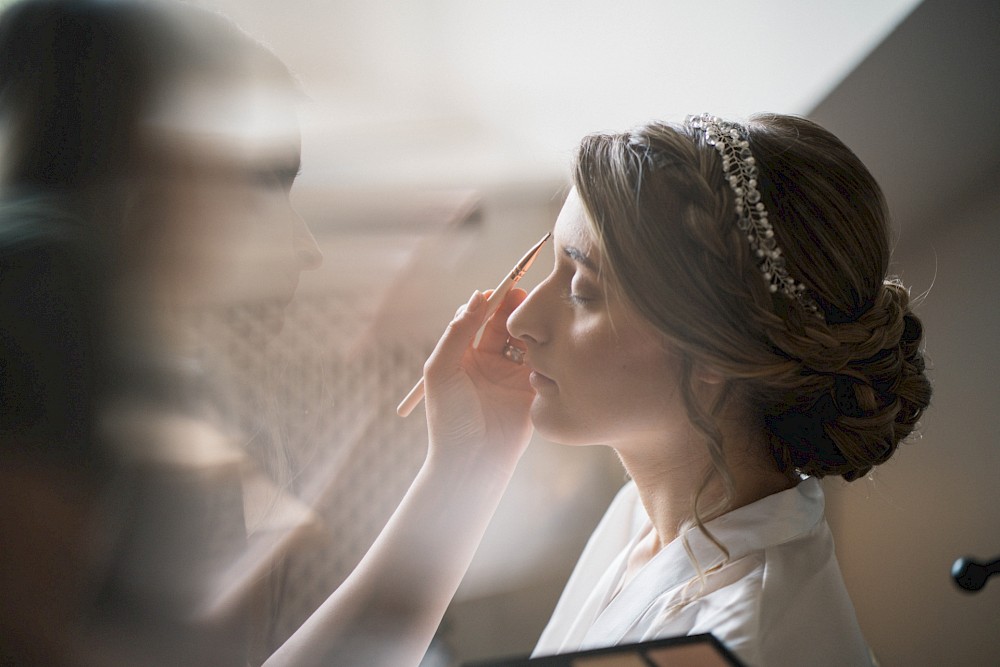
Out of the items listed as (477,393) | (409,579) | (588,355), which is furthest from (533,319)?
(409,579)

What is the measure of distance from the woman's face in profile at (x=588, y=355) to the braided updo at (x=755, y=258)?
0.03m

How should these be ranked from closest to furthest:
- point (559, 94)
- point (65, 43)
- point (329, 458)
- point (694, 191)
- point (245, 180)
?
point (65, 43)
point (245, 180)
point (694, 191)
point (329, 458)
point (559, 94)

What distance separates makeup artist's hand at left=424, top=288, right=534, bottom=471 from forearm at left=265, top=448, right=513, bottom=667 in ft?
0.08

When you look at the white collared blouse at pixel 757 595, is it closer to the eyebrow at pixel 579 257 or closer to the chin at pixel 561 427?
the chin at pixel 561 427

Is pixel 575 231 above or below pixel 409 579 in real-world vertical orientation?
above

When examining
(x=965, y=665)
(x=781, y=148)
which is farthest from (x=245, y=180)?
(x=965, y=665)

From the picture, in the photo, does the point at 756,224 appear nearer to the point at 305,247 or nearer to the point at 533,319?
the point at 533,319

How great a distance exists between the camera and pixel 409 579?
2.45 feet

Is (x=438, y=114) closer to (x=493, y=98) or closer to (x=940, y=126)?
(x=493, y=98)

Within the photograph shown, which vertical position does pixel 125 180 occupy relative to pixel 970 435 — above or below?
below

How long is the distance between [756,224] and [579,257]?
0.55 ft

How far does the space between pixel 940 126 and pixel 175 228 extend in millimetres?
946

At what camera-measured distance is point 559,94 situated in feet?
3.13

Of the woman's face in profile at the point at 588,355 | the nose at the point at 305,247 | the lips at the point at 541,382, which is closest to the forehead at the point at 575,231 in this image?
the woman's face in profile at the point at 588,355
